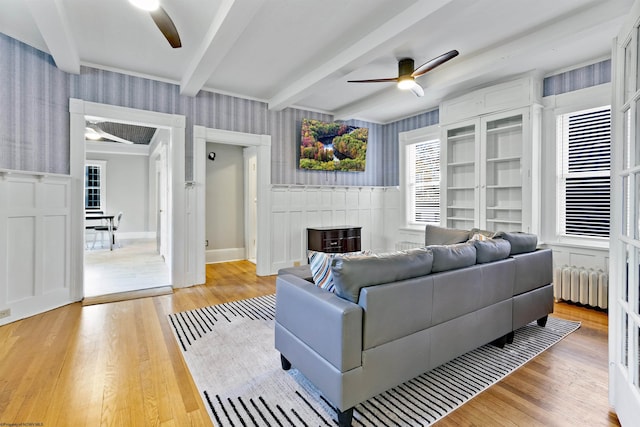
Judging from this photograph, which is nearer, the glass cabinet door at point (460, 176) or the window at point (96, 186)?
the glass cabinet door at point (460, 176)

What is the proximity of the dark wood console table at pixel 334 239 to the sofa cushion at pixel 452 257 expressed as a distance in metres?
2.96

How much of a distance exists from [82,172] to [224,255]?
3029mm

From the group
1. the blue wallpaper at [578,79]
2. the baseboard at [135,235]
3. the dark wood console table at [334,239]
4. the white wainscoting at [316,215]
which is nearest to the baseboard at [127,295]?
the white wainscoting at [316,215]

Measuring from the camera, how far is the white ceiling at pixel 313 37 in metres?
2.55

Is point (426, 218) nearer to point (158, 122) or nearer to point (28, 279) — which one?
point (158, 122)

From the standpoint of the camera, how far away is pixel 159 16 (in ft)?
7.11

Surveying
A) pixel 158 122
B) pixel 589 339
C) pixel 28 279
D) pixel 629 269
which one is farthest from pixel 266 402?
pixel 158 122

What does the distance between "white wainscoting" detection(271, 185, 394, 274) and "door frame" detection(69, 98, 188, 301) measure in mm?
1379

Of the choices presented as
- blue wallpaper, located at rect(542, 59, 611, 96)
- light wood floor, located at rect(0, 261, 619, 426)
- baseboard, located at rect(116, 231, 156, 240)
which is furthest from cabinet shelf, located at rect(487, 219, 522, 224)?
baseboard, located at rect(116, 231, 156, 240)

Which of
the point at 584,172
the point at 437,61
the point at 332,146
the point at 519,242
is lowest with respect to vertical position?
the point at 519,242

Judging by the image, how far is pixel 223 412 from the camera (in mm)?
1757

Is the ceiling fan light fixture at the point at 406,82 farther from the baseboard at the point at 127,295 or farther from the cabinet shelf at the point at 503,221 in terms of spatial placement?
the baseboard at the point at 127,295

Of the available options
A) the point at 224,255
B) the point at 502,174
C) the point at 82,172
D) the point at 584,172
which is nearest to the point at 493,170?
the point at 502,174

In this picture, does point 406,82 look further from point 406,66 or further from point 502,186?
point 502,186
